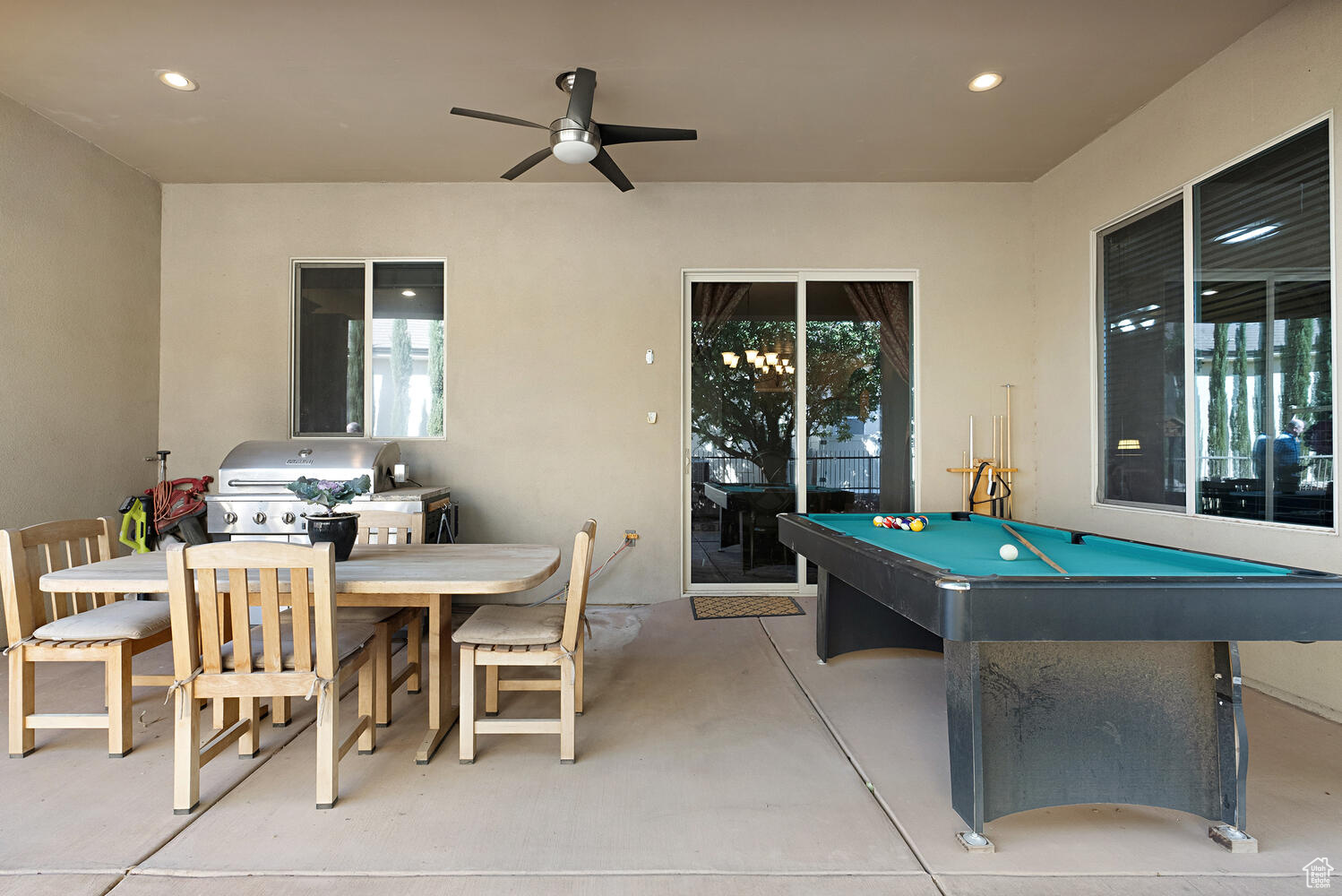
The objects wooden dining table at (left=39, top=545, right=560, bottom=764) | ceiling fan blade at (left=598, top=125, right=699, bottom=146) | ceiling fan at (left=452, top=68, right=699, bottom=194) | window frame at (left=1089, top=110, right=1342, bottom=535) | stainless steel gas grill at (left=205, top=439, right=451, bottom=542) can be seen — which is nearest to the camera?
wooden dining table at (left=39, top=545, right=560, bottom=764)

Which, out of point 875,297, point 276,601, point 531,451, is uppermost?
point 875,297

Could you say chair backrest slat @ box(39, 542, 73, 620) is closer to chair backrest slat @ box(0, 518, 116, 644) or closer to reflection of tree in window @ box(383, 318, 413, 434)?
chair backrest slat @ box(0, 518, 116, 644)

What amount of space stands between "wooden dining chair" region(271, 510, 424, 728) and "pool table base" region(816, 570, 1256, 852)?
194cm

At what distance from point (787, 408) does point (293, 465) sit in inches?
125

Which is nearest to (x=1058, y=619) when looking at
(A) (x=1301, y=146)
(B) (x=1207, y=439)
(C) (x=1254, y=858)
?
(C) (x=1254, y=858)

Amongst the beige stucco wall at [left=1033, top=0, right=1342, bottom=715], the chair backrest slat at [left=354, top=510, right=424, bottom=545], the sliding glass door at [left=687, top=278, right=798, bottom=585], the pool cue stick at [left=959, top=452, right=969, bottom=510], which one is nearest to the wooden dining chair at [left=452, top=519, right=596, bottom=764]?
the chair backrest slat at [left=354, top=510, right=424, bottom=545]

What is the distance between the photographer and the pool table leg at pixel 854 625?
127 inches

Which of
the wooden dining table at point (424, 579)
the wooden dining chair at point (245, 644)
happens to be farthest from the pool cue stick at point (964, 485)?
the wooden dining chair at point (245, 644)

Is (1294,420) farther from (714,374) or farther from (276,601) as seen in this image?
(276,601)

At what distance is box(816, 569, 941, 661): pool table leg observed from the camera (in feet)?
10.6

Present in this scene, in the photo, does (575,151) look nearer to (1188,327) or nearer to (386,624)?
(386,624)

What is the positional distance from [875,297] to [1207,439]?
2122mm

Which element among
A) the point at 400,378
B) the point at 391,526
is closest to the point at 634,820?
the point at 391,526

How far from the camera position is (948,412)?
4.57 meters
